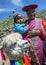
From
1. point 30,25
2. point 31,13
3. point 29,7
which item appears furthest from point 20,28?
point 29,7

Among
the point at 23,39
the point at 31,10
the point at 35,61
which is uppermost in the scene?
the point at 31,10

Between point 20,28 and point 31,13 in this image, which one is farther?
point 31,13

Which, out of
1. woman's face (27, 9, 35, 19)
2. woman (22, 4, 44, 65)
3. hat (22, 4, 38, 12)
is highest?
hat (22, 4, 38, 12)

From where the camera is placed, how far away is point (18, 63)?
8.38 m

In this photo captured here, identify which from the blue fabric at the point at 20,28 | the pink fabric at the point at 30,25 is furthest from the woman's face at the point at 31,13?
the blue fabric at the point at 20,28

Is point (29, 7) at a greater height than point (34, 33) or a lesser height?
greater

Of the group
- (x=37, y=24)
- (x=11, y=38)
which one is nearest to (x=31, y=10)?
(x=37, y=24)

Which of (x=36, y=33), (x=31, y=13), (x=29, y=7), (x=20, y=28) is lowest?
(x=36, y=33)

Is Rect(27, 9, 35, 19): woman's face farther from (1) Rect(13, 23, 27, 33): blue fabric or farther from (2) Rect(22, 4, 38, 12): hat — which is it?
(1) Rect(13, 23, 27, 33): blue fabric

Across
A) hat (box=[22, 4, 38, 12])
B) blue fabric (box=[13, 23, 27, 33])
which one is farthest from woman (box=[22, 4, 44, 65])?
blue fabric (box=[13, 23, 27, 33])

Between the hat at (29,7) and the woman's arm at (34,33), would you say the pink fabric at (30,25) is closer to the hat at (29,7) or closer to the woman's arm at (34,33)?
the woman's arm at (34,33)

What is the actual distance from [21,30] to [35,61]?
0.77 meters

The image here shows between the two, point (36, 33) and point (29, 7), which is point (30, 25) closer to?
point (36, 33)

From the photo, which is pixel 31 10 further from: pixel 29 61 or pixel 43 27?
pixel 29 61
